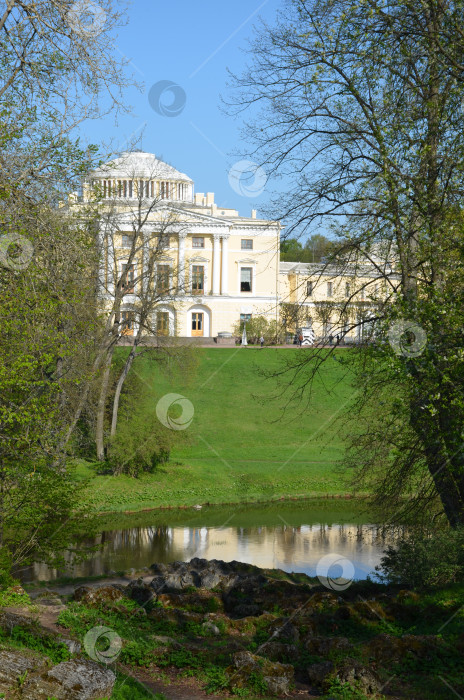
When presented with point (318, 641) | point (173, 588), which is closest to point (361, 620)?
point (318, 641)

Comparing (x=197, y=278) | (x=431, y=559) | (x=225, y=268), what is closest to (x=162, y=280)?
(x=197, y=278)

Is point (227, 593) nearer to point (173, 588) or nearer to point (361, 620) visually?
point (173, 588)

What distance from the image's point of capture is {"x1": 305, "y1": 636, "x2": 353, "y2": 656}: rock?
901cm

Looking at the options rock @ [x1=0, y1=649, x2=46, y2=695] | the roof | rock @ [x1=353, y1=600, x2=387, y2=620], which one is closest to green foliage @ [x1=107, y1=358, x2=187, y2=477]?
the roof

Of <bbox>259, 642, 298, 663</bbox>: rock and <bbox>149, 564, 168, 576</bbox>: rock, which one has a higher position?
<bbox>259, 642, 298, 663</bbox>: rock

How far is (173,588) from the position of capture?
13.7m

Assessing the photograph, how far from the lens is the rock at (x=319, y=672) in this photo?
8203 millimetres

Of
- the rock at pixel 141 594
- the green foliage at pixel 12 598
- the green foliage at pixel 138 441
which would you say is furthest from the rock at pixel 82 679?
the green foliage at pixel 138 441

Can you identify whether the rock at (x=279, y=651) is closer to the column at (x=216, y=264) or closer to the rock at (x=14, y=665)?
the rock at (x=14, y=665)

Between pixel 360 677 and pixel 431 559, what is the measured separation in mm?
3874

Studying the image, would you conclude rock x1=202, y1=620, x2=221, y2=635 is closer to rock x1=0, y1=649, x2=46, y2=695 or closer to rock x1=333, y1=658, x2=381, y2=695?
rock x1=333, y1=658, x2=381, y2=695

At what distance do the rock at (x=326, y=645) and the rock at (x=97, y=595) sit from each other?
4245mm

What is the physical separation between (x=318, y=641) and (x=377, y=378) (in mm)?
4586

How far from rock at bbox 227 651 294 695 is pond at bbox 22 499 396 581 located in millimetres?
8090
